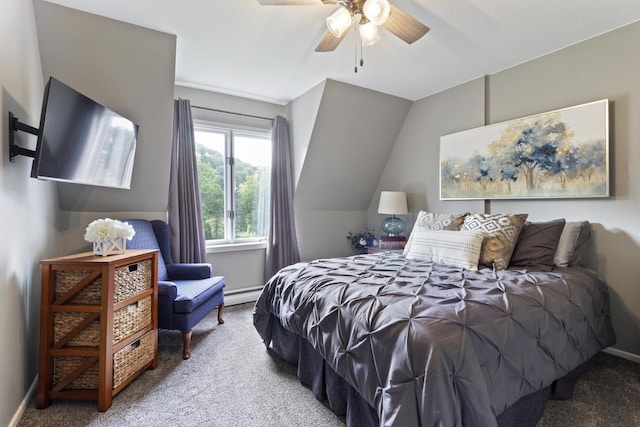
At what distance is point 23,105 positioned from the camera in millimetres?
1851

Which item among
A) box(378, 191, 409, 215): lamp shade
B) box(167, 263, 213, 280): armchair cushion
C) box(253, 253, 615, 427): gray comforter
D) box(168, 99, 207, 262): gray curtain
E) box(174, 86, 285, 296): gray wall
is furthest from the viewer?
box(378, 191, 409, 215): lamp shade

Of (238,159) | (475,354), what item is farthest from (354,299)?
(238,159)

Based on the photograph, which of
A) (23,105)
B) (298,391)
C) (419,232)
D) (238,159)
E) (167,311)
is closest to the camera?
(23,105)

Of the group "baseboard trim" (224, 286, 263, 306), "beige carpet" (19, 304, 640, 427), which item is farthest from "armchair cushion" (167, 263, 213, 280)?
"baseboard trim" (224, 286, 263, 306)

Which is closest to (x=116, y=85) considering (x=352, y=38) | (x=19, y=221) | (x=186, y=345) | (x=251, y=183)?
(x=19, y=221)

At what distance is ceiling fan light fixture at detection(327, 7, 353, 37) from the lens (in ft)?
5.88

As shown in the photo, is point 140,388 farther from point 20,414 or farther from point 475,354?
point 475,354

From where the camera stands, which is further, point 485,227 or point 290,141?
point 290,141

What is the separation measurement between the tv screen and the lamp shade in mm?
2810

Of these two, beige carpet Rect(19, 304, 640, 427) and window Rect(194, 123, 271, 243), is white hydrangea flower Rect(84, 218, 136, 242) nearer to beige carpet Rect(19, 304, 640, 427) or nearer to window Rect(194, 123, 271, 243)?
beige carpet Rect(19, 304, 640, 427)

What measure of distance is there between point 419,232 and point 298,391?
5.43ft

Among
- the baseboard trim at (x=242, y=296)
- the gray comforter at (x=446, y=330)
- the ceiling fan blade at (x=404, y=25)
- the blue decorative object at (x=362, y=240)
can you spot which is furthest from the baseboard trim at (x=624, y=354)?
the baseboard trim at (x=242, y=296)

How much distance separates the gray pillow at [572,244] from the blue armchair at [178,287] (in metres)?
2.87

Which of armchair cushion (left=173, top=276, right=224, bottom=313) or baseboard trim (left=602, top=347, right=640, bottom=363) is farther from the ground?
armchair cushion (left=173, top=276, right=224, bottom=313)
